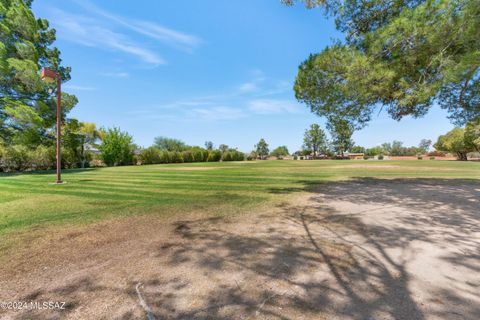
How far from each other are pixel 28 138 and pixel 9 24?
9235 mm

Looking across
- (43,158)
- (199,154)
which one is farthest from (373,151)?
(43,158)

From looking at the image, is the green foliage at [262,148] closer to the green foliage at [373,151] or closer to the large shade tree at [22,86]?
the green foliage at [373,151]

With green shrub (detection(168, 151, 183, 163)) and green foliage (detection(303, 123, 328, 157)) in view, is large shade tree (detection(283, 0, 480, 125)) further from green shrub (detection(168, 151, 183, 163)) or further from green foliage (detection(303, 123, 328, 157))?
green foliage (detection(303, 123, 328, 157))

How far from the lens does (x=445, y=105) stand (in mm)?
8836

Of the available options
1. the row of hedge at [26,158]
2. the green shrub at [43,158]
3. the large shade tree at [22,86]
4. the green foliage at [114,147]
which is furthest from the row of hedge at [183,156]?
the large shade tree at [22,86]

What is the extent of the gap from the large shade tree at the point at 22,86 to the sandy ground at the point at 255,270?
19056 millimetres

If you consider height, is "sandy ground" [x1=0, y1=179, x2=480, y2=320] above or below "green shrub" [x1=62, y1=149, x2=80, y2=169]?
below

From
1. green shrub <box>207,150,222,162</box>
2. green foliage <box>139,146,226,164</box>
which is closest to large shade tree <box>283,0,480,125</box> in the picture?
green foliage <box>139,146,226,164</box>

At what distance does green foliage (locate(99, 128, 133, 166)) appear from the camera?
1302 inches

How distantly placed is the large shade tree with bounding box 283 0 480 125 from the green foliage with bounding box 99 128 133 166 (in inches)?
1289

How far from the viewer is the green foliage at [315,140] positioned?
80.4 meters

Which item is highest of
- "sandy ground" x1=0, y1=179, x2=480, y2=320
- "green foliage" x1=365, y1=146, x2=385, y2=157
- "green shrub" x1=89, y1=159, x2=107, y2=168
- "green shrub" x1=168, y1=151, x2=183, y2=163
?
"green foliage" x1=365, y1=146, x2=385, y2=157

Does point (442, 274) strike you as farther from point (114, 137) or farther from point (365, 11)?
point (114, 137)

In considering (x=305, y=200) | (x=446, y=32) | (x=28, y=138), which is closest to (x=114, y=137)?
(x=28, y=138)
